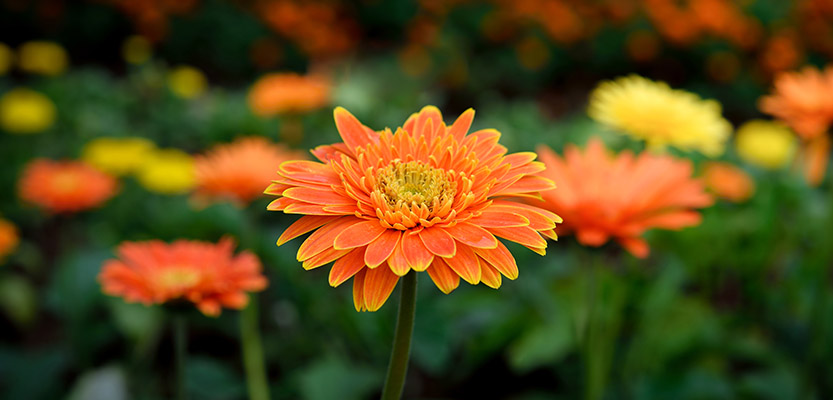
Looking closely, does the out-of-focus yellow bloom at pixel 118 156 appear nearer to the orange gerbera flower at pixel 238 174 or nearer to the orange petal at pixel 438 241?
the orange gerbera flower at pixel 238 174

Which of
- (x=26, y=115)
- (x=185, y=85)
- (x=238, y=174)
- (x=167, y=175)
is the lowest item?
(x=238, y=174)

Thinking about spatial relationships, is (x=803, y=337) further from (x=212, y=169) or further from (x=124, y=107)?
(x=124, y=107)

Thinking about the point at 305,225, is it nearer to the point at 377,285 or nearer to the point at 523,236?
the point at 377,285

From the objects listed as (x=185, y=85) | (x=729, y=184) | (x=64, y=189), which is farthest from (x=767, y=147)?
(x=185, y=85)

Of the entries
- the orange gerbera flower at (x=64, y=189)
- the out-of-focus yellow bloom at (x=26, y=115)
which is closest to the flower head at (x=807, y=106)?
the orange gerbera flower at (x=64, y=189)

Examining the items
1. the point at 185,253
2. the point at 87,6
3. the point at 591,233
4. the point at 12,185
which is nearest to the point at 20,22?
the point at 87,6

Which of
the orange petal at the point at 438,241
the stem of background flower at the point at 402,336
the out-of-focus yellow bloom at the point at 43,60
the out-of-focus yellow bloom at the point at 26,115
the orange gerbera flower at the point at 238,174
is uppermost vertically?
the out-of-focus yellow bloom at the point at 43,60

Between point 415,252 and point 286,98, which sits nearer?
point 415,252
